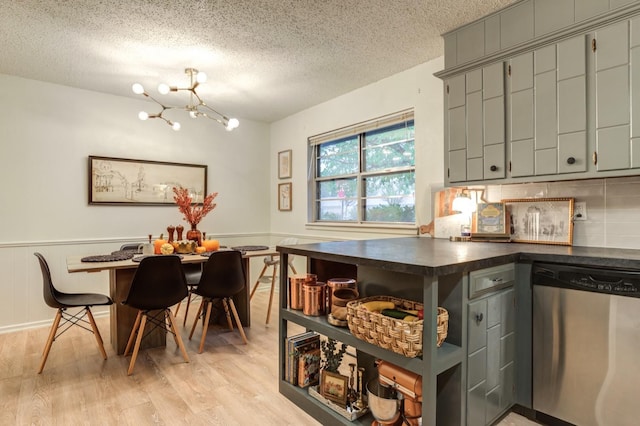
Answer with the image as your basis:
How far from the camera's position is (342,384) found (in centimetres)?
192

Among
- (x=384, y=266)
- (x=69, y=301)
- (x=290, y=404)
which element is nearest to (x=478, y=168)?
(x=384, y=266)

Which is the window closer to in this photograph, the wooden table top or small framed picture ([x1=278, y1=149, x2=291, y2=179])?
small framed picture ([x1=278, y1=149, x2=291, y2=179])

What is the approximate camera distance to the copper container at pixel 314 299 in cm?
208

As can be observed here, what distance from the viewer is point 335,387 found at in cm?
195

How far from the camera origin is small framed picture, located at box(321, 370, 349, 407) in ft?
6.27

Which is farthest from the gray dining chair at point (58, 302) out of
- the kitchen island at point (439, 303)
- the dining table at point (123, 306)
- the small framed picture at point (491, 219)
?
the small framed picture at point (491, 219)

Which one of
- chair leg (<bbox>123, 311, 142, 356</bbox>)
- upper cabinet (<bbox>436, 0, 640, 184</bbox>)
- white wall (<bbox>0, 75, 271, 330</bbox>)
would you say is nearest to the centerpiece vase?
chair leg (<bbox>123, 311, 142, 356</bbox>)

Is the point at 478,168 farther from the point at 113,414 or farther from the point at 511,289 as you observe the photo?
the point at 113,414

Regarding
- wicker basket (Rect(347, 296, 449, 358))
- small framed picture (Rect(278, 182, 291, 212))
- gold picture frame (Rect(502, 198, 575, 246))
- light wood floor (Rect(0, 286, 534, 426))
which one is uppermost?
small framed picture (Rect(278, 182, 291, 212))

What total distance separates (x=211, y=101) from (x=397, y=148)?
2340 mm

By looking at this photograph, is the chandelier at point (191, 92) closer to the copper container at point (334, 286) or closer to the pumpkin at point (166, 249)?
the pumpkin at point (166, 249)

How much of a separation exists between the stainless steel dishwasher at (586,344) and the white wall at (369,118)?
4.56ft

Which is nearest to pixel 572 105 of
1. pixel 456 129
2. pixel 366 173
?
pixel 456 129

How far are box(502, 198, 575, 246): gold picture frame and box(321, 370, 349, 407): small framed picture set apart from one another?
1.60 m
